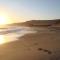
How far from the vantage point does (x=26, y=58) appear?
253 inches

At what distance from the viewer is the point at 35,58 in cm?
637

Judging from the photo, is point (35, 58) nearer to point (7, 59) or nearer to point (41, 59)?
point (41, 59)

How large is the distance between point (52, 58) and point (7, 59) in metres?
1.68

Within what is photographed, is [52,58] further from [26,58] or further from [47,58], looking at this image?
[26,58]

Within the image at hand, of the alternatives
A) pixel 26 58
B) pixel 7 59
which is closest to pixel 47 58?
pixel 26 58

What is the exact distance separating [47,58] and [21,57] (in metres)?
1.02

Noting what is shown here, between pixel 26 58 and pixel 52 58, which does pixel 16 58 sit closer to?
pixel 26 58

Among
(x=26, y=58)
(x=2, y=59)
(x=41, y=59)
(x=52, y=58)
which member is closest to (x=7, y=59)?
(x=2, y=59)

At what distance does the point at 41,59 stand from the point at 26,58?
0.59m

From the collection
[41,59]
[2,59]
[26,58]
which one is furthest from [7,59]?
[41,59]

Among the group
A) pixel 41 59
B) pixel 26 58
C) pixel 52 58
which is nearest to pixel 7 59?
pixel 26 58

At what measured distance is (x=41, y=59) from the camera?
6223mm

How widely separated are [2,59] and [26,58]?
91 centimetres

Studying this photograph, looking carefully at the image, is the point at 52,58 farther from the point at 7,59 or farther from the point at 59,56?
the point at 7,59
